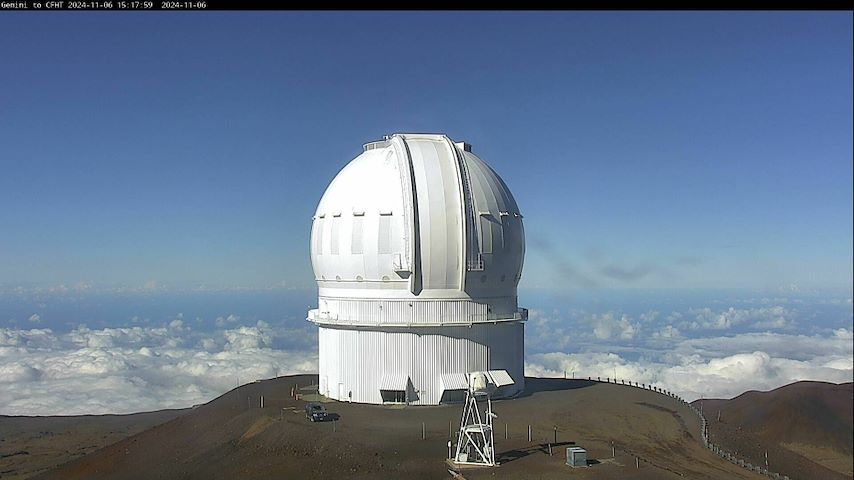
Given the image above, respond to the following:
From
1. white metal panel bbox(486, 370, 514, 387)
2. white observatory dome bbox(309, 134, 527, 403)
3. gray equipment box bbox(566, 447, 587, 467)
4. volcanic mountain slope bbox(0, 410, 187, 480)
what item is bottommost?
volcanic mountain slope bbox(0, 410, 187, 480)

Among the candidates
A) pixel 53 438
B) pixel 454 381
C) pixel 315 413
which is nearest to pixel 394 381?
pixel 454 381

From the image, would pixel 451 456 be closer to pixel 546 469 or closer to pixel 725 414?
pixel 546 469

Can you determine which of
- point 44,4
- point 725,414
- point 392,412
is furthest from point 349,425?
point 725,414

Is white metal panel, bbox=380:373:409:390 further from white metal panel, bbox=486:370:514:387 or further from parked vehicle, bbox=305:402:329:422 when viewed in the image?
white metal panel, bbox=486:370:514:387

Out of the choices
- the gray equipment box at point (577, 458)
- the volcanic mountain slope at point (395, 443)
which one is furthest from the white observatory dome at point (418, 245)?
the gray equipment box at point (577, 458)

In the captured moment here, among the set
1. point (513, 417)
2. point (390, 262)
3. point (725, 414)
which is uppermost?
point (390, 262)

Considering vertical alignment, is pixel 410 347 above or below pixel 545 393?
above

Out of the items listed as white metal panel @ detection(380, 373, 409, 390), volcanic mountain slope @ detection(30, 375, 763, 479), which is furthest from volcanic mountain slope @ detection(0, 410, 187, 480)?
white metal panel @ detection(380, 373, 409, 390)

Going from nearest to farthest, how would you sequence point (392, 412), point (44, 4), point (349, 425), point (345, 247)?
point (44, 4) → point (349, 425) → point (392, 412) → point (345, 247)
